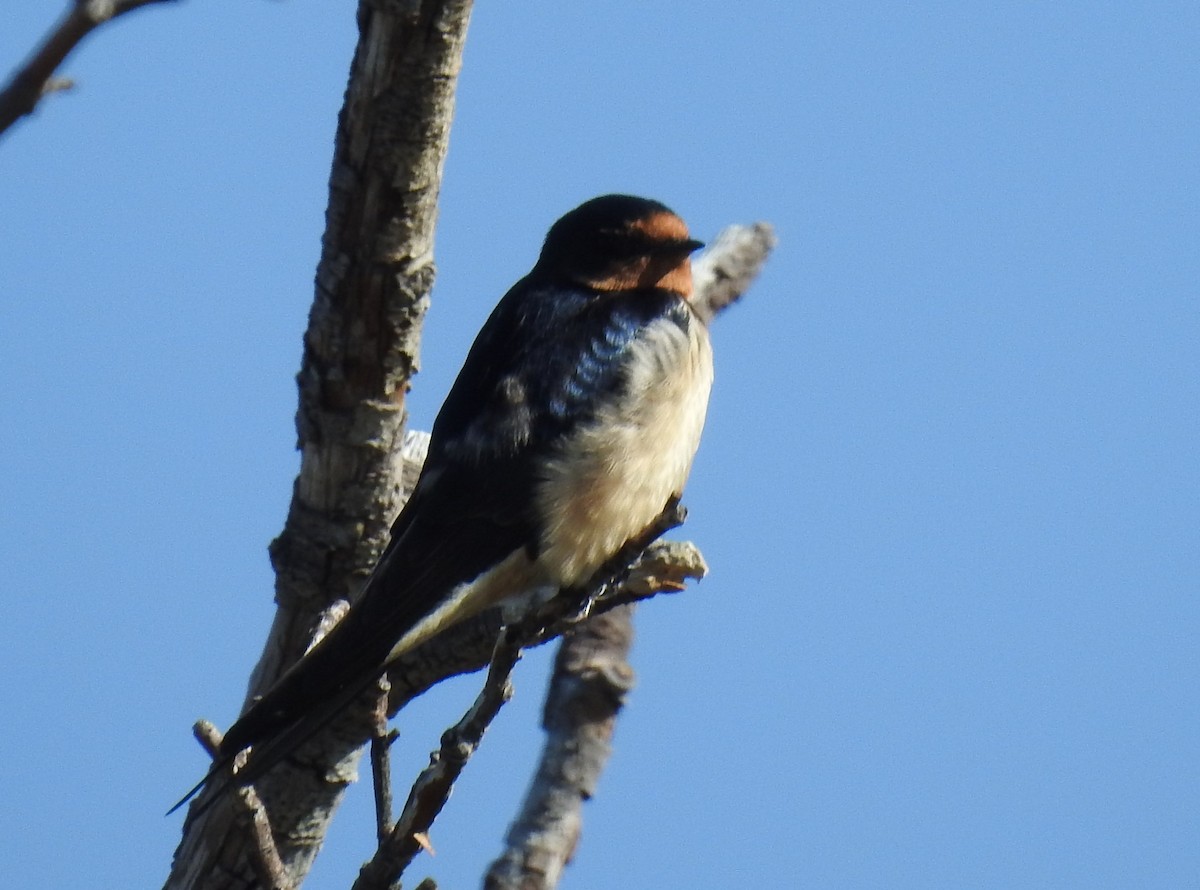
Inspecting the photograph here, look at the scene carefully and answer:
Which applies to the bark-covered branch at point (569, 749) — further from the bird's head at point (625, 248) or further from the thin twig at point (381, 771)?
the bird's head at point (625, 248)

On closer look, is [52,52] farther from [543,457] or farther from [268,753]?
[543,457]

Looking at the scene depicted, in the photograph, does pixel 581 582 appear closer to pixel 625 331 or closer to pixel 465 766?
pixel 625 331

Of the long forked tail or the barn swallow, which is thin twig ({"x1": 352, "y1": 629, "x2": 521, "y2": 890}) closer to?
the long forked tail

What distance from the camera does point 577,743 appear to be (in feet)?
8.66

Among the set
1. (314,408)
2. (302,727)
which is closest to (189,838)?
(302,727)

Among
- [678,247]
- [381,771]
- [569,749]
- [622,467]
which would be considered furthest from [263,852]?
[678,247]

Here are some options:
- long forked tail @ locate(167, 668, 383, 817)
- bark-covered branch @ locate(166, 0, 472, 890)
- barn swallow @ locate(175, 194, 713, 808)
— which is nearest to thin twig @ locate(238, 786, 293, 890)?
long forked tail @ locate(167, 668, 383, 817)

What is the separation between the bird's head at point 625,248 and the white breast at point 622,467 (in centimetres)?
33

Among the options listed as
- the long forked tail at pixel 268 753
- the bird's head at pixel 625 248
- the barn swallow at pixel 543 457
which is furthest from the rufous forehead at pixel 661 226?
the long forked tail at pixel 268 753

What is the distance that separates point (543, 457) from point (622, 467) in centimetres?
16

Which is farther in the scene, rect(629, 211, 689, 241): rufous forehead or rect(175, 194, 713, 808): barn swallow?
rect(629, 211, 689, 241): rufous forehead

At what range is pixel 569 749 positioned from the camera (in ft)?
8.57

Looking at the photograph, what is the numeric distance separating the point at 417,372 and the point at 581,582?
0.56m

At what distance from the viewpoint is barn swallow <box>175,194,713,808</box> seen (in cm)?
317
